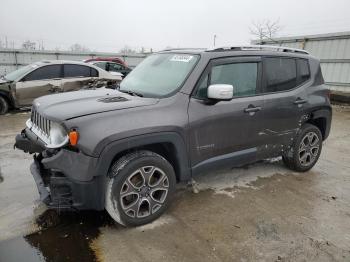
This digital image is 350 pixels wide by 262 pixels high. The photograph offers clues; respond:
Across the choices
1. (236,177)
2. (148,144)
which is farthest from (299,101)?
(148,144)

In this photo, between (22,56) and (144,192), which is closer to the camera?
(144,192)

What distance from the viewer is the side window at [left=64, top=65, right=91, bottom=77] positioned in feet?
32.8

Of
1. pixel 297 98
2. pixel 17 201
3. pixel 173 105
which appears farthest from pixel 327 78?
pixel 17 201

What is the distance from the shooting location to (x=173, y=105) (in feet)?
11.8

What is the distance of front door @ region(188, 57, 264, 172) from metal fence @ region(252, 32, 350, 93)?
33.9 feet

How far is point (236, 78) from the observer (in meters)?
4.14

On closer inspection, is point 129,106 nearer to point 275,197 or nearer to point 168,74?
point 168,74

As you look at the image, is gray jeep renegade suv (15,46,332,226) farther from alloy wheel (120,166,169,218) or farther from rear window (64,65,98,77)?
rear window (64,65,98,77)

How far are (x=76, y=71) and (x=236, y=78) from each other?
7170 mm

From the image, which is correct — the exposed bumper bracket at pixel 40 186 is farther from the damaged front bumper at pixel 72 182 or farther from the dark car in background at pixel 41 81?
the dark car in background at pixel 41 81

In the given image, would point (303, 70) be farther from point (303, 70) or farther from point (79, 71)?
point (79, 71)

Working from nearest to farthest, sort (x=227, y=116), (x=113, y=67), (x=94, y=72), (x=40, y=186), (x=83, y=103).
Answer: (x=40, y=186) → (x=83, y=103) → (x=227, y=116) → (x=94, y=72) → (x=113, y=67)

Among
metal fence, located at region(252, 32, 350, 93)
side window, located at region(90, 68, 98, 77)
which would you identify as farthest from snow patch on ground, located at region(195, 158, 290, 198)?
metal fence, located at region(252, 32, 350, 93)

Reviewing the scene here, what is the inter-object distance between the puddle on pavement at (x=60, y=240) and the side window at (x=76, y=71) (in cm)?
707
